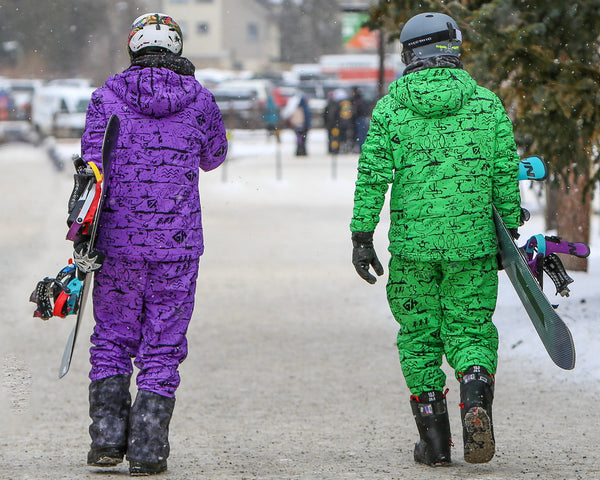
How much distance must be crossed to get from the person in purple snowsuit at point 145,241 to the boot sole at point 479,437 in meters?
1.14

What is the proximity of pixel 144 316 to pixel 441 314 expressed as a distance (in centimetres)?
116

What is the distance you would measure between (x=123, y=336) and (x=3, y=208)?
1384 cm

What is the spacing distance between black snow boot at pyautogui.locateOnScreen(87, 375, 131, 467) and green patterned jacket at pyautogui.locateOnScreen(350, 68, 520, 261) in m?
1.10

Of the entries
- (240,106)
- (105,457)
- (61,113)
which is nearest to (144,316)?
(105,457)

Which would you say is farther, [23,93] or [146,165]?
[23,93]

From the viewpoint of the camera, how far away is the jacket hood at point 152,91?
439 cm

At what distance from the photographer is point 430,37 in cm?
454

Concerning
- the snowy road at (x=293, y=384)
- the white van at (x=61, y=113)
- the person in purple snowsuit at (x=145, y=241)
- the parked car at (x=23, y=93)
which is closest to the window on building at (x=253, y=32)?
the parked car at (x=23, y=93)

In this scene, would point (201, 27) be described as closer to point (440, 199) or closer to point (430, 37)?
point (430, 37)

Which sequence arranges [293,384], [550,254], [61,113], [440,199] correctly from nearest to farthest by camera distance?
[440,199] < [550,254] < [293,384] < [61,113]

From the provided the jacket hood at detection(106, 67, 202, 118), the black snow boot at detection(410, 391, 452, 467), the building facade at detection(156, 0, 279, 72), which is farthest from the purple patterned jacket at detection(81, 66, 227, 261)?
the building facade at detection(156, 0, 279, 72)

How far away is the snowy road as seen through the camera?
4.71 metres

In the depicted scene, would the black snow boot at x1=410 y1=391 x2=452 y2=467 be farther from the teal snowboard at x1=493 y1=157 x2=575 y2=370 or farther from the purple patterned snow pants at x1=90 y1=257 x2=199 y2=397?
the purple patterned snow pants at x1=90 y1=257 x2=199 y2=397

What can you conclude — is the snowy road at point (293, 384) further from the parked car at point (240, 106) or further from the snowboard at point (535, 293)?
the parked car at point (240, 106)
